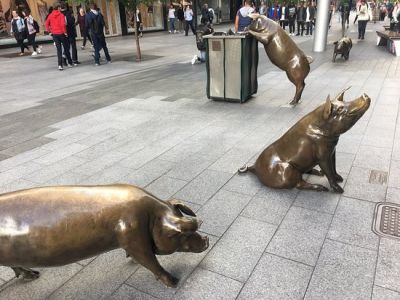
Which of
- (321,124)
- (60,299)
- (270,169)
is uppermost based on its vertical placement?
(321,124)

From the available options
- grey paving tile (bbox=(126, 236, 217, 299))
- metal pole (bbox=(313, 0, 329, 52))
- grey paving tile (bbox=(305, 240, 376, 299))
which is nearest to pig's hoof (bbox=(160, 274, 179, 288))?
grey paving tile (bbox=(126, 236, 217, 299))

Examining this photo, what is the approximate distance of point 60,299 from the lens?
2.74 metres

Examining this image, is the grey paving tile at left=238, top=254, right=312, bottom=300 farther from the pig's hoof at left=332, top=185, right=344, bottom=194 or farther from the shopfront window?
the shopfront window

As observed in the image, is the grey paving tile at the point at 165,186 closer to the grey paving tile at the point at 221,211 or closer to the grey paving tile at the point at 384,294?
the grey paving tile at the point at 221,211

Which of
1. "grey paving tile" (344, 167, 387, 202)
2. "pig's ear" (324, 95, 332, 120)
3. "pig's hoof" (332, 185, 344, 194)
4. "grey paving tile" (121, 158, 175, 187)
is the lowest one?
"grey paving tile" (121, 158, 175, 187)

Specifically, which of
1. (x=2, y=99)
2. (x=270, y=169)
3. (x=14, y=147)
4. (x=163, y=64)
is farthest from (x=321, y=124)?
(x=163, y=64)

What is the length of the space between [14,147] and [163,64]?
8694 millimetres

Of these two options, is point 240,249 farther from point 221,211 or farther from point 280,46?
point 280,46

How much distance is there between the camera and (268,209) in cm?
385

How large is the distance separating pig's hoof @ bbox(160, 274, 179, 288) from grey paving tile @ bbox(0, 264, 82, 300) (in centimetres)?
85

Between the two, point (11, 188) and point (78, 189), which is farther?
point (11, 188)

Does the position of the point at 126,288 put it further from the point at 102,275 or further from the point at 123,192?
the point at 123,192

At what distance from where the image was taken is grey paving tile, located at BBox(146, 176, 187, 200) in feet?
14.0

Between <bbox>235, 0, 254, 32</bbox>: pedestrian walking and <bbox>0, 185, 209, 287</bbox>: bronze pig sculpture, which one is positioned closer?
<bbox>0, 185, 209, 287</bbox>: bronze pig sculpture
